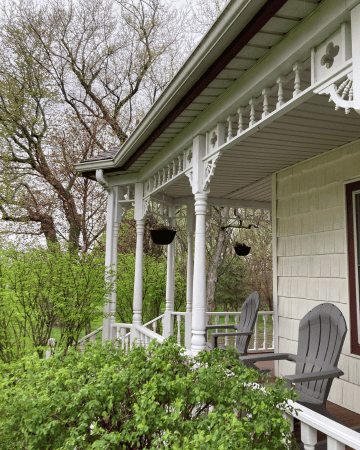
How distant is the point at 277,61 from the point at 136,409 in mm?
2190

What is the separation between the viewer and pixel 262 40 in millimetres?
2393

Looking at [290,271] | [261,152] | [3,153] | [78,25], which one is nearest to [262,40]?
[261,152]

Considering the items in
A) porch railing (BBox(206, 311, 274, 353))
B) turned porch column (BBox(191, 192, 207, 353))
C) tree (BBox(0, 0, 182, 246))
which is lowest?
porch railing (BBox(206, 311, 274, 353))

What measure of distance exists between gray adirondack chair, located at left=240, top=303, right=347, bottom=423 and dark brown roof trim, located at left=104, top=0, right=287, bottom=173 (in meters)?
2.17

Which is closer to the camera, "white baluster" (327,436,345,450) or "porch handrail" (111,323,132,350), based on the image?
"white baluster" (327,436,345,450)

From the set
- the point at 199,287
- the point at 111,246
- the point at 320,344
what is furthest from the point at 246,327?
the point at 111,246

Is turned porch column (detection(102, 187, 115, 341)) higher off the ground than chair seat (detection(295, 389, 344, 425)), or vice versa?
turned porch column (detection(102, 187, 115, 341))

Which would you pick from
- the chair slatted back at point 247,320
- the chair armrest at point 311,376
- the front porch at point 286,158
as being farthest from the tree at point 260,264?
the chair armrest at point 311,376

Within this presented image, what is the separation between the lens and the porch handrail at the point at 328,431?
164cm

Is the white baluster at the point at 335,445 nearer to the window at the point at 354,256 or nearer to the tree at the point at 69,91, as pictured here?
the window at the point at 354,256

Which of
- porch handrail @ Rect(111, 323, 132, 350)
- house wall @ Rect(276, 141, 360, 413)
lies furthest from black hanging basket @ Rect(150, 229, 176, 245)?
house wall @ Rect(276, 141, 360, 413)

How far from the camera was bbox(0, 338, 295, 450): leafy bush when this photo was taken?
176 cm

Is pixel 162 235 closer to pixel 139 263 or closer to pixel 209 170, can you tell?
pixel 139 263

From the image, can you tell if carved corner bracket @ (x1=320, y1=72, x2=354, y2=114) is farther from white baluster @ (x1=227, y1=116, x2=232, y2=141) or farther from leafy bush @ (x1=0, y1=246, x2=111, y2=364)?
leafy bush @ (x1=0, y1=246, x2=111, y2=364)
